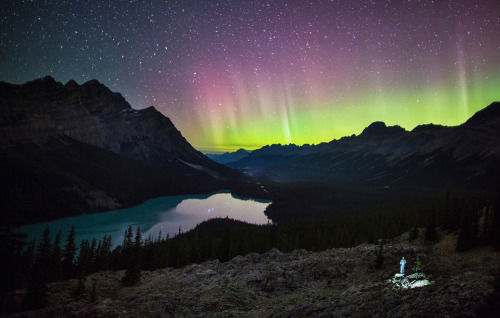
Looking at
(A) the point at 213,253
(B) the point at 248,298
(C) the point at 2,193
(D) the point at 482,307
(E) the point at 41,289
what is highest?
(C) the point at 2,193

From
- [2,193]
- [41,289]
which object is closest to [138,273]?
[41,289]

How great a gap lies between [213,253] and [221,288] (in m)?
38.6

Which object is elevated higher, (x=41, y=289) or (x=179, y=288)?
(x=41, y=289)

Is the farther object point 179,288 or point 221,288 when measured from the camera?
point 179,288

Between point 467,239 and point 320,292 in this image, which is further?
point 467,239

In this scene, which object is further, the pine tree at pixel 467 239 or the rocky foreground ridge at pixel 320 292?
the pine tree at pixel 467 239

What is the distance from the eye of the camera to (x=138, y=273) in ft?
162

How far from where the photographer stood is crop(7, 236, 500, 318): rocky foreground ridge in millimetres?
19656

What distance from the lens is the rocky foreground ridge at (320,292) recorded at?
1966cm

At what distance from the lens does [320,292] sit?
31.2 metres

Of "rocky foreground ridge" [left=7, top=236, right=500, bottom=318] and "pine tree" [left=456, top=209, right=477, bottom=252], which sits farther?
"pine tree" [left=456, top=209, right=477, bottom=252]

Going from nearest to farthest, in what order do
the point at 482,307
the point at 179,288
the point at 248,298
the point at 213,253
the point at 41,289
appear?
the point at 482,307, the point at 248,298, the point at 41,289, the point at 179,288, the point at 213,253

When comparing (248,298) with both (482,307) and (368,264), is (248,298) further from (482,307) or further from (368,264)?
(482,307)

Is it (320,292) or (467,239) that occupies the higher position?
(467,239)
